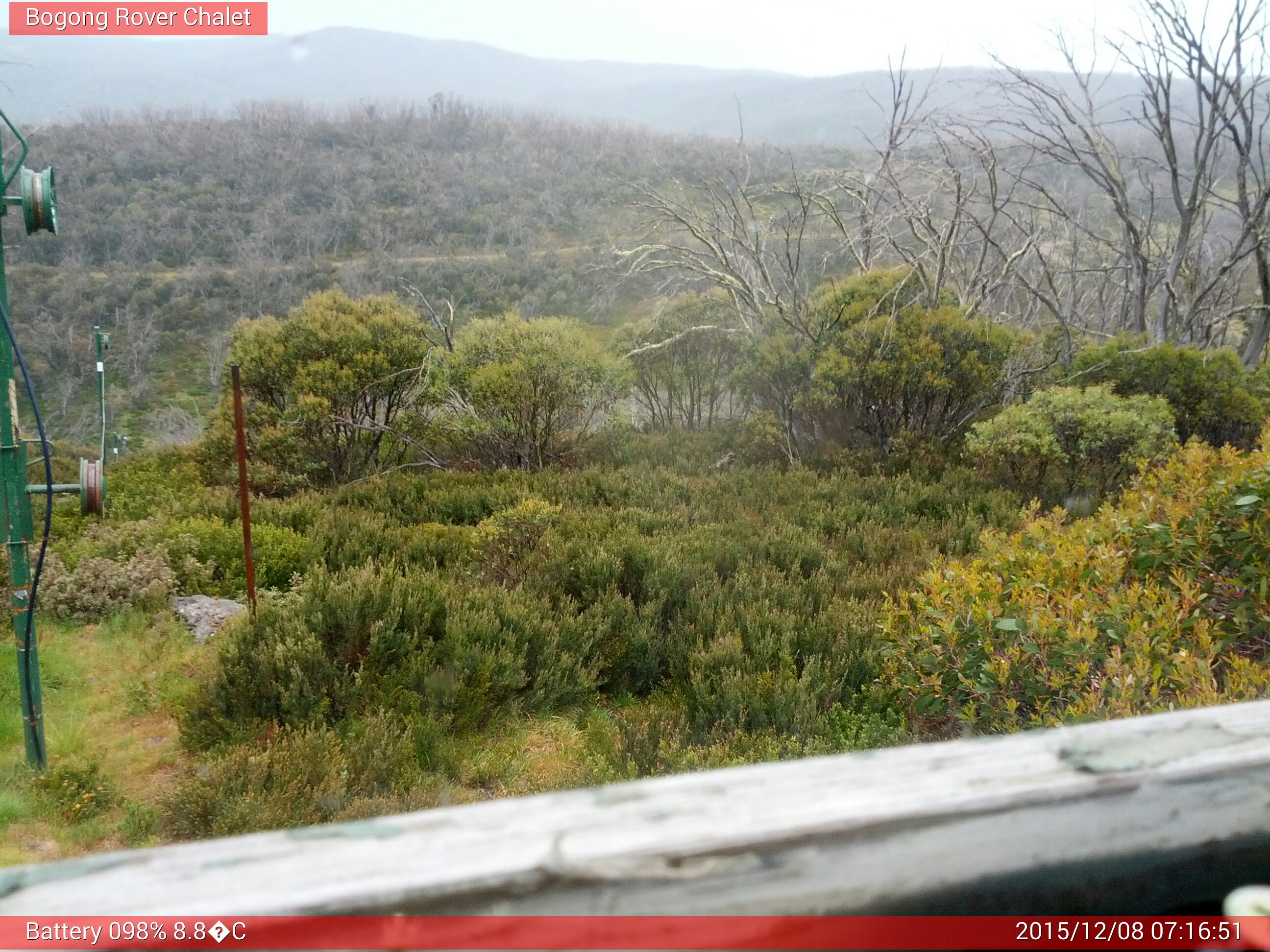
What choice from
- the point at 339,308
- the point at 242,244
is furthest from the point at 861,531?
the point at 242,244

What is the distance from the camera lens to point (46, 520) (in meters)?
3.36

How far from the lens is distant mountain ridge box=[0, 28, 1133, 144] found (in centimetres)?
2842

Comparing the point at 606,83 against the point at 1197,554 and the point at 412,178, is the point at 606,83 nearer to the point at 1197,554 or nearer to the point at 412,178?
the point at 412,178

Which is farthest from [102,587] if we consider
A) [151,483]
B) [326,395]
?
[151,483]

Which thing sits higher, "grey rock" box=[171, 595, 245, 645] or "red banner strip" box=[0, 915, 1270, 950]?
"red banner strip" box=[0, 915, 1270, 950]

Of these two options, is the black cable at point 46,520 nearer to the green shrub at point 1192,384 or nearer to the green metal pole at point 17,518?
the green metal pole at point 17,518

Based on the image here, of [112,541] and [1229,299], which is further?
[1229,299]

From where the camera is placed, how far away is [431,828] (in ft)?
1.93

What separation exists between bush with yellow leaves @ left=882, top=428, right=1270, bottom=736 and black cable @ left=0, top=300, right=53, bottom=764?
338 centimetres

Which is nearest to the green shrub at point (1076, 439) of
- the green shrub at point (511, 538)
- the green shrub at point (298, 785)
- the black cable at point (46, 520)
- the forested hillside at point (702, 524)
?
the forested hillside at point (702, 524)

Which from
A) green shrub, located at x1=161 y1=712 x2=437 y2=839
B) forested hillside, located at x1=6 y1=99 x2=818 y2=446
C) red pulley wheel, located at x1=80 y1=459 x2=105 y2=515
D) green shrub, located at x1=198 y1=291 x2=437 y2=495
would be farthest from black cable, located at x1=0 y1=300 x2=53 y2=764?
forested hillside, located at x1=6 y1=99 x2=818 y2=446

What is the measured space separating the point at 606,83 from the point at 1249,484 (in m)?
66.3

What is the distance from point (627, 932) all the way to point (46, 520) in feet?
12.4

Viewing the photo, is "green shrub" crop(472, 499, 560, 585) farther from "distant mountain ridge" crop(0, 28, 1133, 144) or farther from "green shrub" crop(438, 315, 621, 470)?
"distant mountain ridge" crop(0, 28, 1133, 144)
